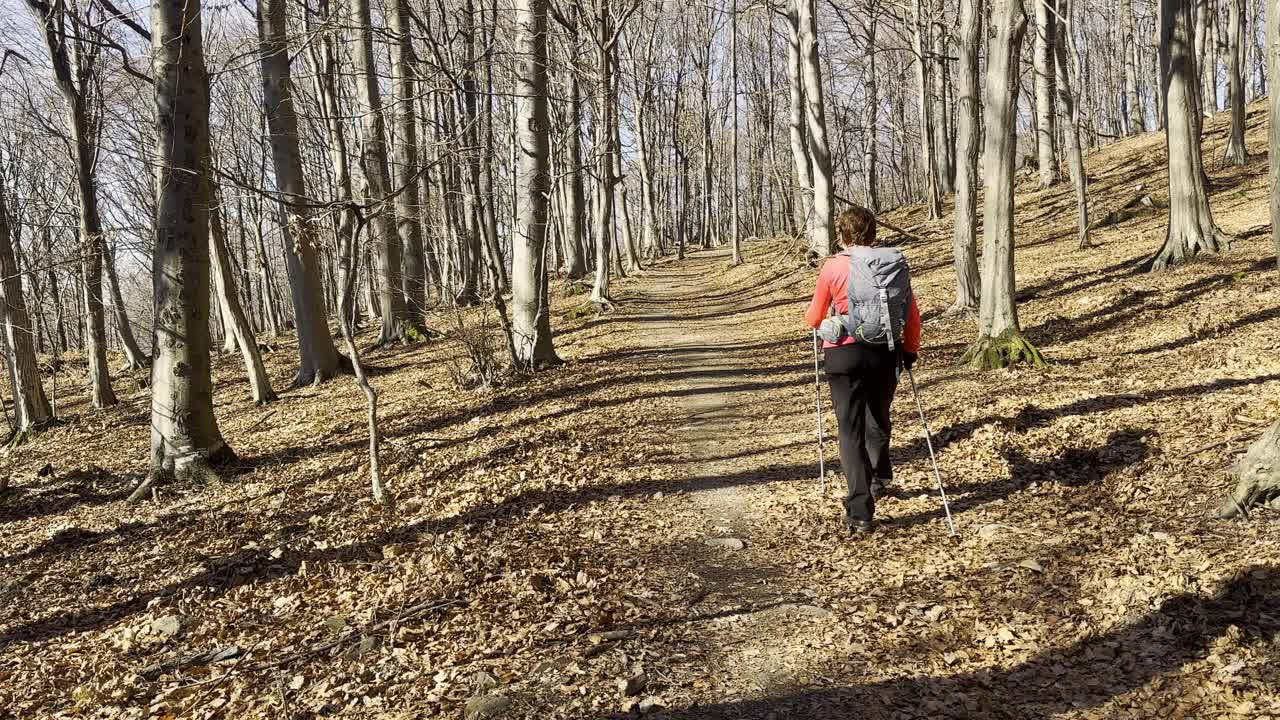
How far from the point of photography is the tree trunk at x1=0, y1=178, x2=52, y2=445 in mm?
12250

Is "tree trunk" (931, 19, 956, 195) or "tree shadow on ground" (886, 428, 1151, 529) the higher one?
"tree trunk" (931, 19, 956, 195)

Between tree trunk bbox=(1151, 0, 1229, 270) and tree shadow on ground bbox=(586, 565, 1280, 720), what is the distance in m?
9.73

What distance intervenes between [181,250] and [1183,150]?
1333 centimetres

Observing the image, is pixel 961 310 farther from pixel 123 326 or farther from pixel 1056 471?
pixel 123 326

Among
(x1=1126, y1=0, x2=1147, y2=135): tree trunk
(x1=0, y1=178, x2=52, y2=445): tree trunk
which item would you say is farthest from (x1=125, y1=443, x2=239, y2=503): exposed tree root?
(x1=1126, y1=0, x2=1147, y2=135): tree trunk

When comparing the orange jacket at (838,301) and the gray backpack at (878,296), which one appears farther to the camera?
the orange jacket at (838,301)

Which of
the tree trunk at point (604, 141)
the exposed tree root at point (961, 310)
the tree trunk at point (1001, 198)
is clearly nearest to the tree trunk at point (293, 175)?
the tree trunk at point (604, 141)

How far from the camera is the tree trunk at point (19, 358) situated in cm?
1225

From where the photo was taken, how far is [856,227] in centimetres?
497

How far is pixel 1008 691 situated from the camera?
3422 millimetres

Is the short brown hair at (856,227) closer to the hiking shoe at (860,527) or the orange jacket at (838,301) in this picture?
the orange jacket at (838,301)

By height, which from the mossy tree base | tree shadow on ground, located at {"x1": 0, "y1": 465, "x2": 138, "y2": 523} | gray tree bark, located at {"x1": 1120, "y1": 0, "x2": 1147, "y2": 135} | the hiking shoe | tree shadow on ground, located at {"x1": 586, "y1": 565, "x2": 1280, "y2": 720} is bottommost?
tree shadow on ground, located at {"x1": 586, "y1": 565, "x2": 1280, "y2": 720}

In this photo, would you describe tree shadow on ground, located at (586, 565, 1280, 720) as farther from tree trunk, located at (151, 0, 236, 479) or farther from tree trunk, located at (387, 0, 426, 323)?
tree trunk, located at (387, 0, 426, 323)

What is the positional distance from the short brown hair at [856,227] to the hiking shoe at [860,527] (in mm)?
1857
